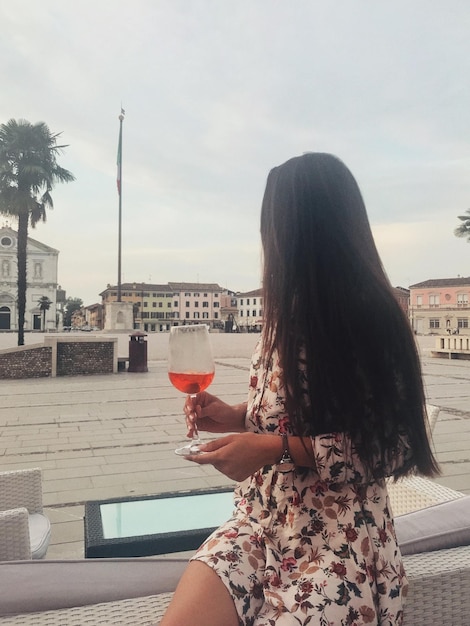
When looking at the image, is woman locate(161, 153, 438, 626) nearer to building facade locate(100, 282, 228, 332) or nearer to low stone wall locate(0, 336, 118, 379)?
low stone wall locate(0, 336, 118, 379)

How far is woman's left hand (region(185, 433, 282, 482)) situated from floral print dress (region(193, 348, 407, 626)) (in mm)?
98

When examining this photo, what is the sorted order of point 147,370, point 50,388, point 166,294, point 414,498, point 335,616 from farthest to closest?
point 166,294, point 147,370, point 50,388, point 414,498, point 335,616

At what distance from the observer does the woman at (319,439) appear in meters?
1.11

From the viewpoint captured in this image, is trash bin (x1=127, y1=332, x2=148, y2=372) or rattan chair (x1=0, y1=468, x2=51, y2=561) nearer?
rattan chair (x1=0, y1=468, x2=51, y2=561)

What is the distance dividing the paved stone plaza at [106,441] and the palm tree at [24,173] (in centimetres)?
1469

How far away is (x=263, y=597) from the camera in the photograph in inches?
46.3

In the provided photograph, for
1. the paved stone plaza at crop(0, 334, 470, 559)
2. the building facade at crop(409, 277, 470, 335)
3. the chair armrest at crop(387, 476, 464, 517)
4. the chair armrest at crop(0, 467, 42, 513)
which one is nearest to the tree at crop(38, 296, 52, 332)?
the building facade at crop(409, 277, 470, 335)

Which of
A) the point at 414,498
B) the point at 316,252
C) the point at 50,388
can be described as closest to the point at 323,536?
the point at 316,252

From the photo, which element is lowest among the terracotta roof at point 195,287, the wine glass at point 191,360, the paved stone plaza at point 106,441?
the paved stone plaza at point 106,441

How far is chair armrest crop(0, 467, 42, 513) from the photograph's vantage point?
93.9 inches

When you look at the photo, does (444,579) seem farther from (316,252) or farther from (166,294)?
(166,294)

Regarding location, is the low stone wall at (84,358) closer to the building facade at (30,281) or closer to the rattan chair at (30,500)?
the rattan chair at (30,500)

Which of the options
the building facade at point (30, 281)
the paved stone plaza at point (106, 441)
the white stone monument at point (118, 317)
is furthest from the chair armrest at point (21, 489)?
the building facade at point (30, 281)

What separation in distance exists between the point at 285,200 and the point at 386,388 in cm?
50
